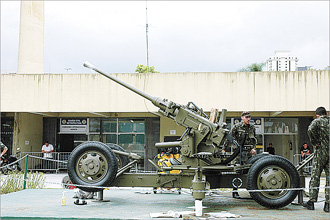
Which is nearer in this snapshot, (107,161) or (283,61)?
(107,161)

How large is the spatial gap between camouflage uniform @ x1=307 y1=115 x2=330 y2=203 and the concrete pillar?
1674 centimetres

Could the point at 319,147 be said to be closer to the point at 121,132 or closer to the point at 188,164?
the point at 188,164

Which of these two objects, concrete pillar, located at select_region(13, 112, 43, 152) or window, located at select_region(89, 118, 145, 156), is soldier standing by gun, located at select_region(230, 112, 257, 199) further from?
concrete pillar, located at select_region(13, 112, 43, 152)

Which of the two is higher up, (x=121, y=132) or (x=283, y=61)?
(x=283, y=61)

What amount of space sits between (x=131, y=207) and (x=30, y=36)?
23.3 metres

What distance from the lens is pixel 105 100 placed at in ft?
59.1

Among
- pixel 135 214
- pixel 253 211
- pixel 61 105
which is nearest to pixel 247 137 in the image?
pixel 253 211

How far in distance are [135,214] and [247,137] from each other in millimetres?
2905

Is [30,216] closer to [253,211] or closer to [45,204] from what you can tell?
[45,204]

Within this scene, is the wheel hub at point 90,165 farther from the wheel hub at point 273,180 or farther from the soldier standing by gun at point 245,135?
the wheel hub at point 273,180

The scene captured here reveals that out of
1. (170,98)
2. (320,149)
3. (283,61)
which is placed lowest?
(320,149)

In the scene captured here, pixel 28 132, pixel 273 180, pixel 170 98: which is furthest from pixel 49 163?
pixel 273 180

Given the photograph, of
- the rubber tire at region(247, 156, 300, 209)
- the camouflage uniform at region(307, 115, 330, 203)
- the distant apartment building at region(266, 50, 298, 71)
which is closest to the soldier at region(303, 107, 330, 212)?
the camouflage uniform at region(307, 115, 330, 203)

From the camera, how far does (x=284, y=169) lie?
7.42 m
